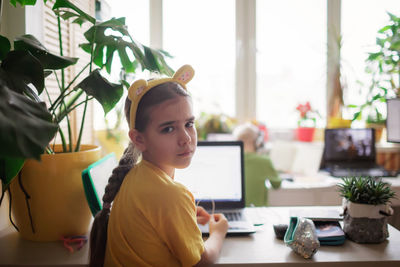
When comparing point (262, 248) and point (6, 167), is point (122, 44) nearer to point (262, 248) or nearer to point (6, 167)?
point (6, 167)

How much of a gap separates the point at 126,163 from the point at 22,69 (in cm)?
37

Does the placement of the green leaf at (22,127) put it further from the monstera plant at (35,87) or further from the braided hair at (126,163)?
the braided hair at (126,163)

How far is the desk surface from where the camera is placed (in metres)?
1.01

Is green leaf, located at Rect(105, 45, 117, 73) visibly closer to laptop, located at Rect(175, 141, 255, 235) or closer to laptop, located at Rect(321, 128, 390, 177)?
laptop, located at Rect(175, 141, 255, 235)

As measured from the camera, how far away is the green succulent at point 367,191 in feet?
3.71

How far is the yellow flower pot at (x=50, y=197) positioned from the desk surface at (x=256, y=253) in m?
0.05

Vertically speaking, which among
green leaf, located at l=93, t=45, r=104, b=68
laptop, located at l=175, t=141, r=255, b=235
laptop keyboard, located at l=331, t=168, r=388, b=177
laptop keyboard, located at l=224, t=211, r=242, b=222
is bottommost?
laptop keyboard, located at l=331, t=168, r=388, b=177

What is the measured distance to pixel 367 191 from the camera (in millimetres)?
1150

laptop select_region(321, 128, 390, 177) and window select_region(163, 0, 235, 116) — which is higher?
window select_region(163, 0, 235, 116)

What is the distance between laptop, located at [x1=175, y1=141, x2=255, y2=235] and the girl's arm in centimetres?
28

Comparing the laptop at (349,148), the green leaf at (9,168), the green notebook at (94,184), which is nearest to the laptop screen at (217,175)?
the green notebook at (94,184)

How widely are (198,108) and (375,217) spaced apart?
2.10 meters

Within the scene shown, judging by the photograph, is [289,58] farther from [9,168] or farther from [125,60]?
[9,168]

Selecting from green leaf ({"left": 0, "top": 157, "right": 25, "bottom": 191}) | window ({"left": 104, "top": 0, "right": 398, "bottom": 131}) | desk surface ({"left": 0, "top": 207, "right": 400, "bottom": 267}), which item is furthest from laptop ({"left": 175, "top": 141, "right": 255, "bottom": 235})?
window ({"left": 104, "top": 0, "right": 398, "bottom": 131})
